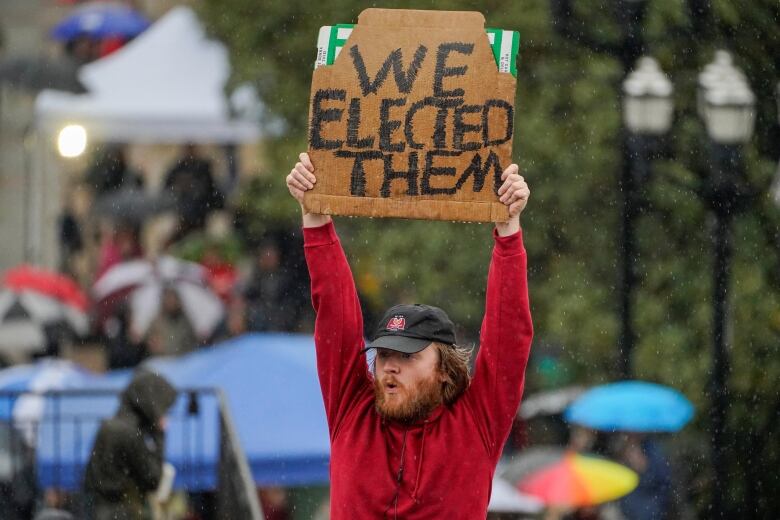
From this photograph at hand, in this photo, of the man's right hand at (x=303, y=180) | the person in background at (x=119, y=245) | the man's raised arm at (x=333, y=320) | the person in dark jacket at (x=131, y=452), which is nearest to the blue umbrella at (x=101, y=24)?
the person in background at (x=119, y=245)

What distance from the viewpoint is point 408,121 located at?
429 centimetres

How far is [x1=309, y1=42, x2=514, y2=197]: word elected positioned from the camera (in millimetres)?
4234

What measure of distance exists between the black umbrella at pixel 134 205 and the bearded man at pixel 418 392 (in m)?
11.6

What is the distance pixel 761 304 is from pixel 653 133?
5.14 feet

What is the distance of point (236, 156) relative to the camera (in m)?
16.2

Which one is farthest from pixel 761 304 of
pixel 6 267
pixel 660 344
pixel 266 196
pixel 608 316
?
pixel 6 267

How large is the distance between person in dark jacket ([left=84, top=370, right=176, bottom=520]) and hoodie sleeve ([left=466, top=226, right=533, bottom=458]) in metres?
3.97

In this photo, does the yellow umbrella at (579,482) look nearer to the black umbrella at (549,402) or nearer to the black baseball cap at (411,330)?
the black umbrella at (549,402)

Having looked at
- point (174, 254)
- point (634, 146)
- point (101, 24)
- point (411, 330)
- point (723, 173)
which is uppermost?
point (101, 24)

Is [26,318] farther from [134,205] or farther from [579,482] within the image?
[579,482]

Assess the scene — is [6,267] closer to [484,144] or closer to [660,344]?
[660,344]

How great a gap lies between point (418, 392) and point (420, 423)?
0.08 metres

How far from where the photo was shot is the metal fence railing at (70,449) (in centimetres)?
884

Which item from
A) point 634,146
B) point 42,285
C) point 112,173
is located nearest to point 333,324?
point 634,146
